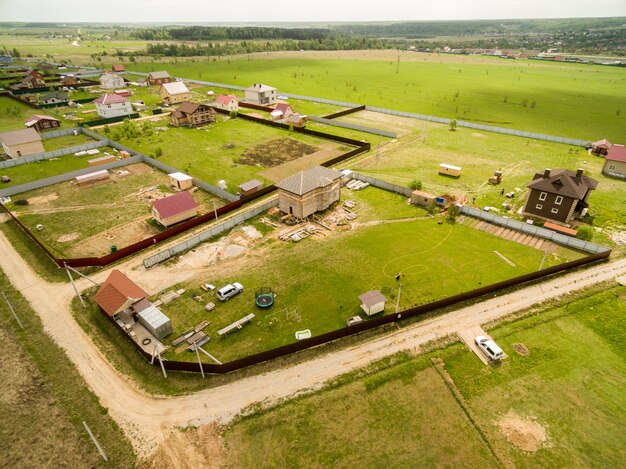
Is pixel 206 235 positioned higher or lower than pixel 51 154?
lower

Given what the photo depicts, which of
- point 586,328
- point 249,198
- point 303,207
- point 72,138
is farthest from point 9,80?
point 586,328

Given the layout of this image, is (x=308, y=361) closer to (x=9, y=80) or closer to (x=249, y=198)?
(x=249, y=198)

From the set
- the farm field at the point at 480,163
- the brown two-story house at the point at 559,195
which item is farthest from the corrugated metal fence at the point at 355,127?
the brown two-story house at the point at 559,195

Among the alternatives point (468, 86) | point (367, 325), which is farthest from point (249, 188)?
point (468, 86)

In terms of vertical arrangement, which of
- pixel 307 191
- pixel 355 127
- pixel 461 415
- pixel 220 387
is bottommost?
pixel 220 387

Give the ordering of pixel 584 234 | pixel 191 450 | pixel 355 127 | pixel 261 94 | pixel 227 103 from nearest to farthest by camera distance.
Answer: pixel 191 450 < pixel 584 234 < pixel 355 127 < pixel 227 103 < pixel 261 94

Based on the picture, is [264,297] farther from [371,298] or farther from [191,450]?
[191,450]
